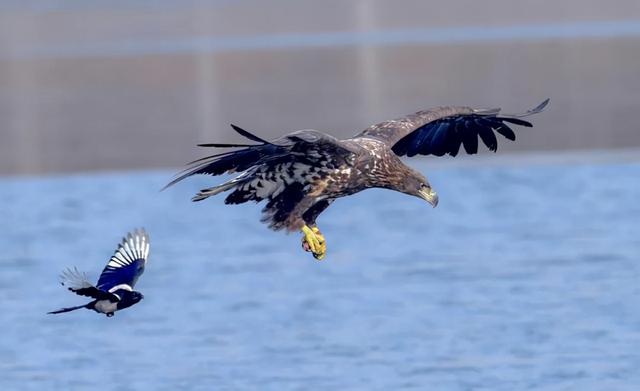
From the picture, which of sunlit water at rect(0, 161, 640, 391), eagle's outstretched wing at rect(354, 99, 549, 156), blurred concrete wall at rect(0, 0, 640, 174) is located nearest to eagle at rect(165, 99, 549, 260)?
eagle's outstretched wing at rect(354, 99, 549, 156)

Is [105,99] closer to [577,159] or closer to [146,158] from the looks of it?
[146,158]

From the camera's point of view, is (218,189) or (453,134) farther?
(453,134)

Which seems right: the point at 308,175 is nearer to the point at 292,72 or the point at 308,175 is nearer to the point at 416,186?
the point at 416,186

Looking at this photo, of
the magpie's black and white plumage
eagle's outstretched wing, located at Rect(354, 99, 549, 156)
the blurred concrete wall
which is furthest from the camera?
the blurred concrete wall

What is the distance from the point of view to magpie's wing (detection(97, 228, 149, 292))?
12.4 metres

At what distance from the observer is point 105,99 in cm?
2331

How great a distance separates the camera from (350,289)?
17.7 metres

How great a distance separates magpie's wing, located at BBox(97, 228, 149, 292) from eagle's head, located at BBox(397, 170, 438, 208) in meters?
1.61

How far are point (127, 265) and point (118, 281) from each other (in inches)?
8.3

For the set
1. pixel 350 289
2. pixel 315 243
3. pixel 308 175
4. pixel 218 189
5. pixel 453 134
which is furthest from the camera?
pixel 350 289

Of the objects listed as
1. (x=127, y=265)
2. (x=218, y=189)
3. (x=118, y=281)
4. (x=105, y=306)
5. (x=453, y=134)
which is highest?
(x=453, y=134)

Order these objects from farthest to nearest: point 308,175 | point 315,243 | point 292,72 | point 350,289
Result: point 292,72 → point 350,289 → point 308,175 → point 315,243

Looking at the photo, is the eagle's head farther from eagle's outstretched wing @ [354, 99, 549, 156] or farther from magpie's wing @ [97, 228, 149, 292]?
magpie's wing @ [97, 228, 149, 292]

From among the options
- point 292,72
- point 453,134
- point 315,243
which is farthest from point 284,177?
point 292,72
